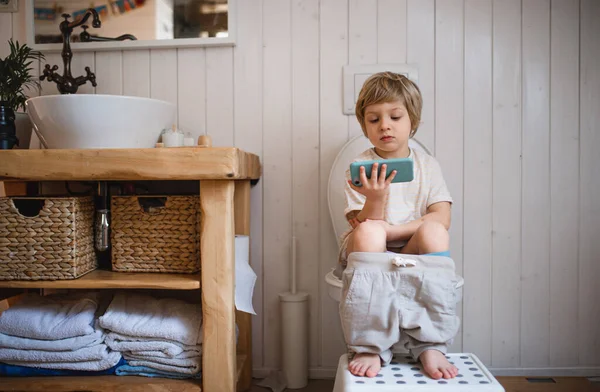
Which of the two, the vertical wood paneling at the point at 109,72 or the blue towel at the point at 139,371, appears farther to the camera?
the vertical wood paneling at the point at 109,72

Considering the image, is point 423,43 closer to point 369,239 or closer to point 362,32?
point 362,32

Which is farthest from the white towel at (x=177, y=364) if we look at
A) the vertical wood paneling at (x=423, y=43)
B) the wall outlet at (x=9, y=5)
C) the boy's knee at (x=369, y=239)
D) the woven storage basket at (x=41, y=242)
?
the wall outlet at (x=9, y=5)

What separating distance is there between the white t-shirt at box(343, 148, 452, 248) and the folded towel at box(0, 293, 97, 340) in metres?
0.82

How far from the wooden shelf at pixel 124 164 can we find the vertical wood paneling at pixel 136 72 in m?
0.57

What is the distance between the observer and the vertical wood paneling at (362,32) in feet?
5.42

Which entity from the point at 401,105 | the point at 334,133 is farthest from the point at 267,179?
the point at 401,105

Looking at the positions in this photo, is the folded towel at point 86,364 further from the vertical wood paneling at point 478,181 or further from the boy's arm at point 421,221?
the vertical wood paneling at point 478,181

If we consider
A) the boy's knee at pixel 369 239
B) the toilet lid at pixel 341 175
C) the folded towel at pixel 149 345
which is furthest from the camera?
the toilet lid at pixel 341 175

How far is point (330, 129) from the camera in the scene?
1.68 m

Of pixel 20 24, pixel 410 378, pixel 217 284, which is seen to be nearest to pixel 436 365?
pixel 410 378

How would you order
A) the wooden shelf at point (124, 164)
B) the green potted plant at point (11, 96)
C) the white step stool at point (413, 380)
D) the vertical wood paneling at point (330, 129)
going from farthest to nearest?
the vertical wood paneling at point (330, 129), the green potted plant at point (11, 96), the wooden shelf at point (124, 164), the white step stool at point (413, 380)

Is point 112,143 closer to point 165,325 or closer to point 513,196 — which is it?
point 165,325

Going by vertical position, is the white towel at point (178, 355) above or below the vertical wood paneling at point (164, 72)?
below

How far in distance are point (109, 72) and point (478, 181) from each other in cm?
141
